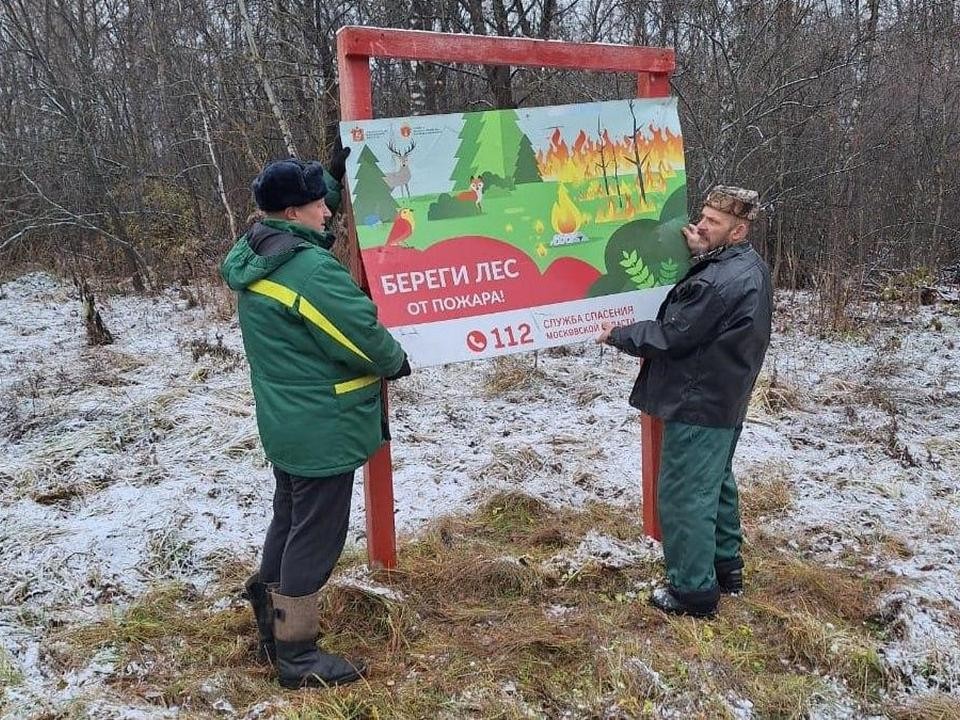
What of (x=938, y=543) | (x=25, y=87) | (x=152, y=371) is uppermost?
(x=25, y=87)

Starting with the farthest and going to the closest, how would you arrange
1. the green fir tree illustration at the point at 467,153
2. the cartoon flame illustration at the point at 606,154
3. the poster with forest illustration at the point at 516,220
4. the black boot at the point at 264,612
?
the cartoon flame illustration at the point at 606,154
the green fir tree illustration at the point at 467,153
the poster with forest illustration at the point at 516,220
the black boot at the point at 264,612

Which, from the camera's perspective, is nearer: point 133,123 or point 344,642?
point 344,642

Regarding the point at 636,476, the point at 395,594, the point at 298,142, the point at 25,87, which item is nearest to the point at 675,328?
the point at 395,594

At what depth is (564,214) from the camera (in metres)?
3.27

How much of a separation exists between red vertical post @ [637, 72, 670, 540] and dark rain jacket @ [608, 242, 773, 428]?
1.74 ft

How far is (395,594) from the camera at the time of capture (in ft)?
10.8

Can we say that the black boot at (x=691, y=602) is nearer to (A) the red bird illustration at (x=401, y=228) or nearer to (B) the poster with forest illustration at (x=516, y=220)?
(B) the poster with forest illustration at (x=516, y=220)

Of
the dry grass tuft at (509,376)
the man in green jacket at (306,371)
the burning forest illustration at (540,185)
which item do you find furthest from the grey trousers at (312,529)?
the dry grass tuft at (509,376)

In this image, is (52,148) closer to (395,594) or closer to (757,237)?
(757,237)

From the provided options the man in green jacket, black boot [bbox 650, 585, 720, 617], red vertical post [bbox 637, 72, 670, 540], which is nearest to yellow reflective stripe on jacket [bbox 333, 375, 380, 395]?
the man in green jacket

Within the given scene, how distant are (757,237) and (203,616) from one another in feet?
29.4

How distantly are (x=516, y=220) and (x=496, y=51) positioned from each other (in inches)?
27.6

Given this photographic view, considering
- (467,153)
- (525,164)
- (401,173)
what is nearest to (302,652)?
(401,173)

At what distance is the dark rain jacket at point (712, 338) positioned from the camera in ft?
9.27
